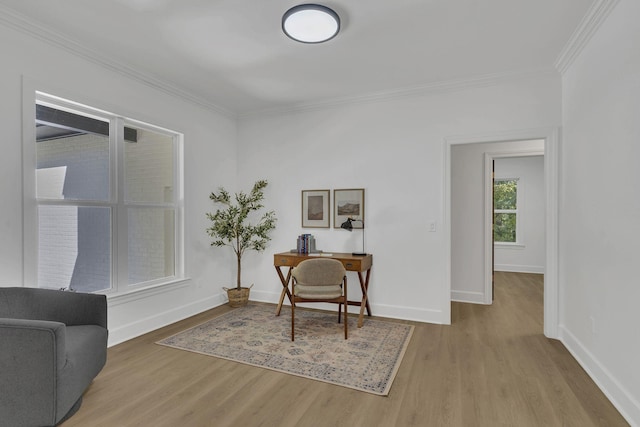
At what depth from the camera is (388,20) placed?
2.47 meters

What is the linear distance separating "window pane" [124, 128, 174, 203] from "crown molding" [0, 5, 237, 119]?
52cm

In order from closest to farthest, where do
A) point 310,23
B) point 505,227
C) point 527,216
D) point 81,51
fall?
point 310,23 < point 81,51 < point 527,216 < point 505,227

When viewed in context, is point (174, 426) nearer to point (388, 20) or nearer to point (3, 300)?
point (3, 300)

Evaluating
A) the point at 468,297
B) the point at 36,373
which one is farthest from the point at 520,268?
the point at 36,373

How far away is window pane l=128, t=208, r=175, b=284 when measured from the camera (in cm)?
347

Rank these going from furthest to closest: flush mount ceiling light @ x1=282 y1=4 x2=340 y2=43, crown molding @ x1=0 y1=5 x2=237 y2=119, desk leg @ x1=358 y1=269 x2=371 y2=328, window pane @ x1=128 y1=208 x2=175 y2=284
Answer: desk leg @ x1=358 y1=269 x2=371 y2=328, window pane @ x1=128 y1=208 x2=175 y2=284, crown molding @ x1=0 y1=5 x2=237 y2=119, flush mount ceiling light @ x1=282 y1=4 x2=340 y2=43

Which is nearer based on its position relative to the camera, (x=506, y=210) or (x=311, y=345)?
(x=311, y=345)

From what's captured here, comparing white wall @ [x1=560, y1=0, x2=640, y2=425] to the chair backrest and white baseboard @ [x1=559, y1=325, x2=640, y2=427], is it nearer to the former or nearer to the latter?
white baseboard @ [x1=559, y1=325, x2=640, y2=427]

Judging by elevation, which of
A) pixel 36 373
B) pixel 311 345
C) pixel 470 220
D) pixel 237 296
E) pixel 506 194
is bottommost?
pixel 311 345

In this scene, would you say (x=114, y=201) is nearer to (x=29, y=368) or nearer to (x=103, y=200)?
(x=103, y=200)

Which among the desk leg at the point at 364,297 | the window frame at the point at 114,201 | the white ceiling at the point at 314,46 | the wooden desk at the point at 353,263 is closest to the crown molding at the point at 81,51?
the white ceiling at the point at 314,46

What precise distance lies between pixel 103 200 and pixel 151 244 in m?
0.73

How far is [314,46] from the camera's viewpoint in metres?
2.87

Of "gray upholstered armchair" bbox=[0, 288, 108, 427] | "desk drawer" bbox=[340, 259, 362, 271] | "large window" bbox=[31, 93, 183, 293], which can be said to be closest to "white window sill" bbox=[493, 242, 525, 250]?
"desk drawer" bbox=[340, 259, 362, 271]
